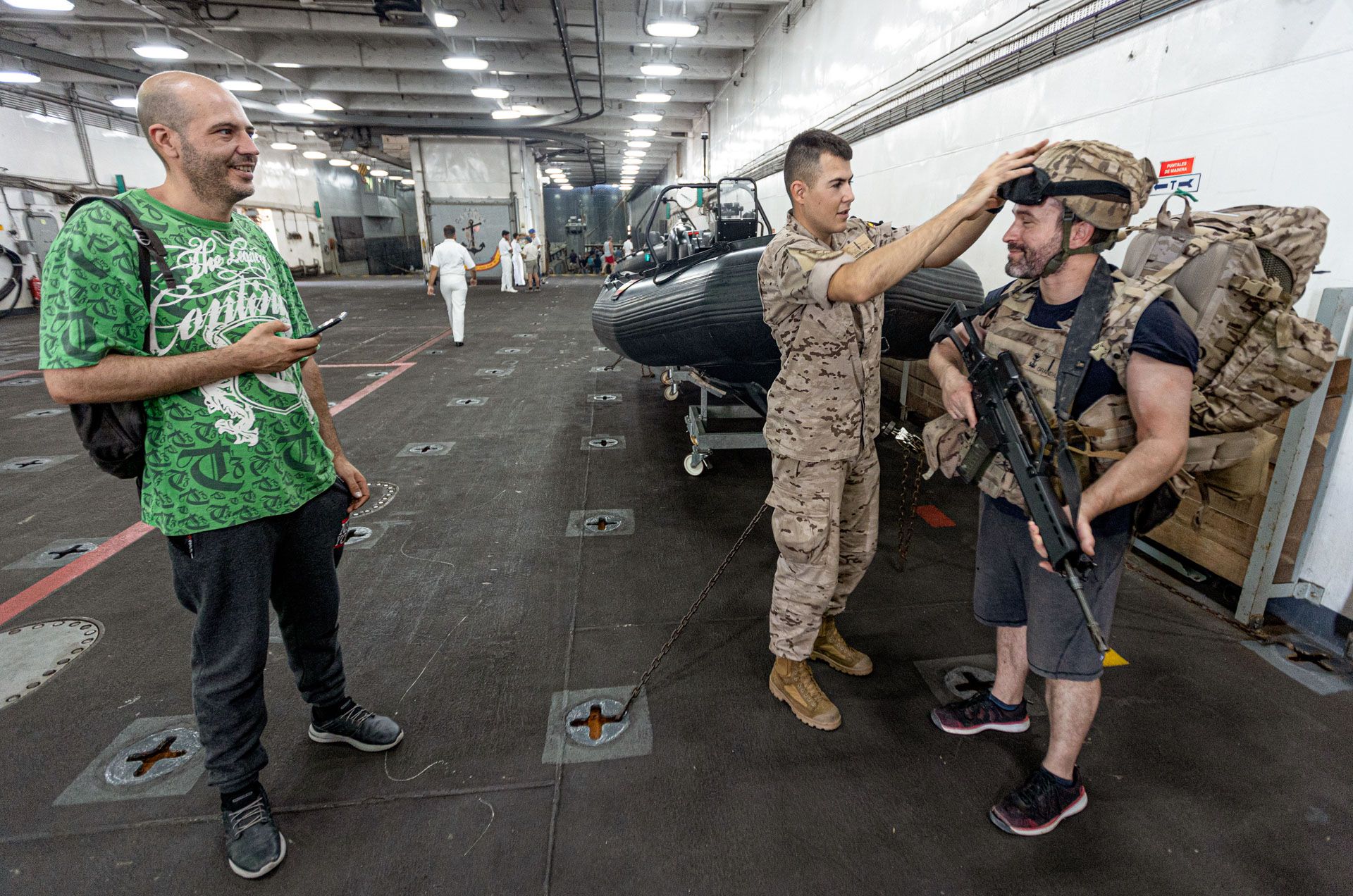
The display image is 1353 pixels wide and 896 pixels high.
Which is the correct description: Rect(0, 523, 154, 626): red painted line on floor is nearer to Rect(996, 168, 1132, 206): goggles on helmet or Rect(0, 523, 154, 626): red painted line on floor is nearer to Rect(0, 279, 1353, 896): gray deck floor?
Rect(0, 279, 1353, 896): gray deck floor

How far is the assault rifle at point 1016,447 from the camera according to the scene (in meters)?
1.19

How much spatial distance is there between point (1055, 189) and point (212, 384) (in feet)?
5.50

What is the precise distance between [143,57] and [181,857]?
13345 mm

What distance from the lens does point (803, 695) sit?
5.85ft

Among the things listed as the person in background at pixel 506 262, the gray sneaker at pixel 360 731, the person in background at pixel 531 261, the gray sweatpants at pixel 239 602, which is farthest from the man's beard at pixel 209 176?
the person in background at pixel 531 261

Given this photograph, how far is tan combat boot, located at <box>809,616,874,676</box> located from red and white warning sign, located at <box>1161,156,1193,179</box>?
2.14 metres

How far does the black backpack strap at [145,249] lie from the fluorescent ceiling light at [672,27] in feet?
27.8

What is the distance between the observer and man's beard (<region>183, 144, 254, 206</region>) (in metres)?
1.19

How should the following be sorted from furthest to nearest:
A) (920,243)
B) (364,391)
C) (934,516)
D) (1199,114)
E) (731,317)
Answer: (364,391)
(934,516)
(731,317)
(1199,114)
(920,243)

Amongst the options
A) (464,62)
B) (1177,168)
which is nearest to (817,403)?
(1177,168)

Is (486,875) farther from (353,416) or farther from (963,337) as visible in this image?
(353,416)

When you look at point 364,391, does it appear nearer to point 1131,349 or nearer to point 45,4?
point 1131,349

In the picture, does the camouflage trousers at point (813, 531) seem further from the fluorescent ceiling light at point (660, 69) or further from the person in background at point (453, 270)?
the fluorescent ceiling light at point (660, 69)

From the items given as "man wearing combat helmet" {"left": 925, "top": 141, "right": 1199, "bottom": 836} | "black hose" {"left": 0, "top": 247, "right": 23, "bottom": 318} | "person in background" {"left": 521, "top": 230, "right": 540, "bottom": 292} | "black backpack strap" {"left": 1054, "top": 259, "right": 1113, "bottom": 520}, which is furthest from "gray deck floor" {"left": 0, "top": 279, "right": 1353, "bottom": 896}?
"person in background" {"left": 521, "top": 230, "right": 540, "bottom": 292}
